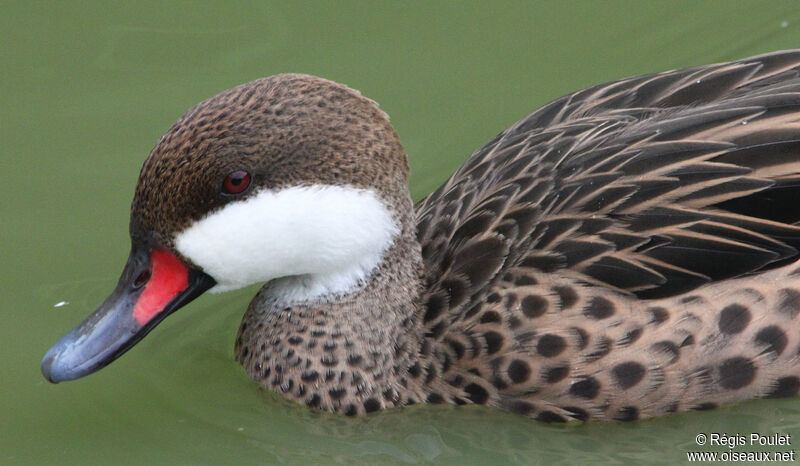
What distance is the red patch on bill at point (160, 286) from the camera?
16.8 feet

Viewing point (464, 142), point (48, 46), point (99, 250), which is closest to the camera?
point (99, 250)

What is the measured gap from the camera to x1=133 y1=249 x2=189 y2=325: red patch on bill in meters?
5.13

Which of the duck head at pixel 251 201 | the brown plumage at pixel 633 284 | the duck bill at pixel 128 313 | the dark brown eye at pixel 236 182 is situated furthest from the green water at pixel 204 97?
the dark brown eye at pixel 236 182

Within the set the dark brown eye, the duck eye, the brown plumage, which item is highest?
the dark brown eye

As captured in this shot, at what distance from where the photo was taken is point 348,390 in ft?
17.6

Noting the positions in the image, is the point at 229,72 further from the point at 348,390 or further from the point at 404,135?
the point at 348,390

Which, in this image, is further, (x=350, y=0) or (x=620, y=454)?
(x=350, y=0)

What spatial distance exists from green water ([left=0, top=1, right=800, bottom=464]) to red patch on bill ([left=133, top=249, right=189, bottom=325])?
60cm

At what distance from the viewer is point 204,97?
7309mm

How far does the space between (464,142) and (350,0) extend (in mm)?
1417

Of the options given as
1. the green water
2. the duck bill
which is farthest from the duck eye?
the green water

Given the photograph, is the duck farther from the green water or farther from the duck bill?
the green water

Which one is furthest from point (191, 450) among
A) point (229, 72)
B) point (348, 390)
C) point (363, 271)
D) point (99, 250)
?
point (229, 72)

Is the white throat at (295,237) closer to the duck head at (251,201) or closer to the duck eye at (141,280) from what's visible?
the duck head at (251,201)
